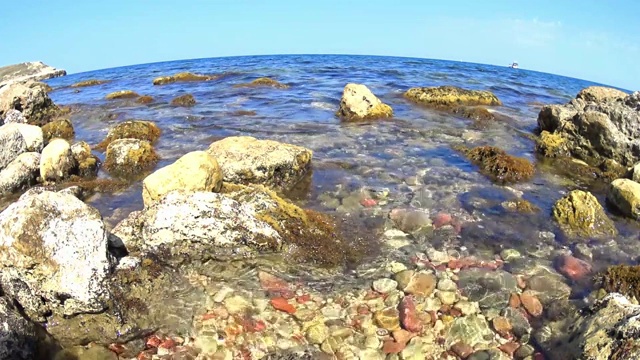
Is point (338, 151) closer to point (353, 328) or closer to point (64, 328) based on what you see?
point (353, 328)

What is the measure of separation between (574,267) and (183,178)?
24.5 feet

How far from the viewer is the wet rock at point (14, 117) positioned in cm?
1903

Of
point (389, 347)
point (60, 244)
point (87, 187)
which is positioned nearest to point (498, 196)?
point (389, 347)

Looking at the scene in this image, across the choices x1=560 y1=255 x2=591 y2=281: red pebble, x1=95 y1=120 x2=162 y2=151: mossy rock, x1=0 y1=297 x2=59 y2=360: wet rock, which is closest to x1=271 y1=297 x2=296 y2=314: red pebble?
x1=0 y1=297 x2=59 y2=360: wet rock

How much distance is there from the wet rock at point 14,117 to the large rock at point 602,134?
22222 mm

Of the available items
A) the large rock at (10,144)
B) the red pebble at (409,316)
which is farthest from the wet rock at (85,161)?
the red pebble at (409,316)

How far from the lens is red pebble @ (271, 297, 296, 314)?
6.20 m

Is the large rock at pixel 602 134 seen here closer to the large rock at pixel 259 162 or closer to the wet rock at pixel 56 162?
the large rock at pixel 259 162

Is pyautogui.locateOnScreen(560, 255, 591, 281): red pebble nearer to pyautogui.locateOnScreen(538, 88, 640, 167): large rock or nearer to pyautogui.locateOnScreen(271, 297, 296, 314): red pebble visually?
pyautogui.locateOnScreen(271, 297, 296, 314): red pebble

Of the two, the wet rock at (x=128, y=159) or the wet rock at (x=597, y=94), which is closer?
the wet rock at (x=128, y=159)

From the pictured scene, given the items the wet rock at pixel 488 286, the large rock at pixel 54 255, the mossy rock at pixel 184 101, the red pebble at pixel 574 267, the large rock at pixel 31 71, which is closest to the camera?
the large rock at pixel 54 255

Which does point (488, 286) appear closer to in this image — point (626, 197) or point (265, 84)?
point (626, 197)

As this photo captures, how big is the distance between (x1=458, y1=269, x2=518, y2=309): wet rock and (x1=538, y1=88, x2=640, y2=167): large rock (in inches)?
321

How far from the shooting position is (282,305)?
6289 millimetres
